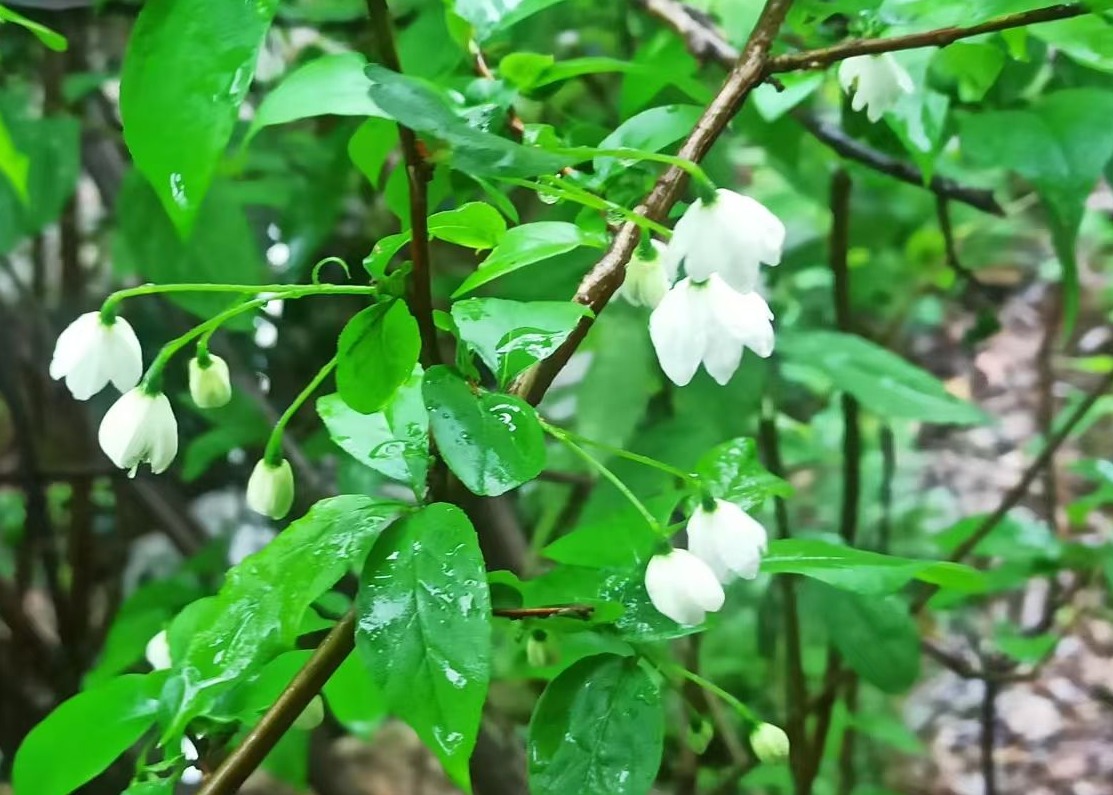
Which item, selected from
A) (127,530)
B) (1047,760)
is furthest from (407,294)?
(1047,760)

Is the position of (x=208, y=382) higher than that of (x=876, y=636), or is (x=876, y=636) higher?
(x=208, y=382)

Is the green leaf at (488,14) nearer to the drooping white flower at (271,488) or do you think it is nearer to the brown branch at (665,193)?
the brown branch at (665,193)

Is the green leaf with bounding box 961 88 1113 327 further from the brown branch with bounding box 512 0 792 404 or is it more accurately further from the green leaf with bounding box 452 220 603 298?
the green leaf with bounding box 452 220 603 298

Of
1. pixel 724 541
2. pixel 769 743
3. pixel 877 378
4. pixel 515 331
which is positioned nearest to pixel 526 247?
pixel 515 331

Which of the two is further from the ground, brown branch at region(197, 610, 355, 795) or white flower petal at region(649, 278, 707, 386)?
white flower petal at region(649, 278, 707, 386)

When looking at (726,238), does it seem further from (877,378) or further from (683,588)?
(877,378)

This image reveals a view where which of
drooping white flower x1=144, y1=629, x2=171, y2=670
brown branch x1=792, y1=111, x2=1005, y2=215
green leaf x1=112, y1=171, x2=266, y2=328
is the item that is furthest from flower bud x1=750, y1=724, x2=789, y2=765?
green leaf x1=112, y1=171, x2=266, y2=328

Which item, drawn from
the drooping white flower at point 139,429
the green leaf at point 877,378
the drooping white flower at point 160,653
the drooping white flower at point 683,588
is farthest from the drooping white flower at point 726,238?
the green leaf at point 877,378
